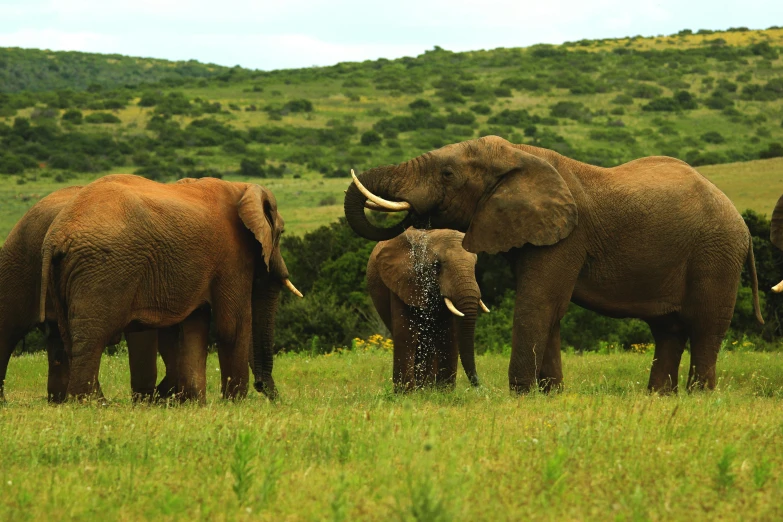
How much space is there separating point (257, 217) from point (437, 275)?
272cm

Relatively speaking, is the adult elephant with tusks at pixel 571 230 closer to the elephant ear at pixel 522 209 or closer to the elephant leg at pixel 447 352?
the elephant ear at pixel 522 209

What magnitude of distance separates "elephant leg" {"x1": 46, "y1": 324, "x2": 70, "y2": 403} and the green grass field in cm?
237

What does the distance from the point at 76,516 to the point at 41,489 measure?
0.54 meters

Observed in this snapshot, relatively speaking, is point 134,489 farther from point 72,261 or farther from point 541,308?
point 541,308

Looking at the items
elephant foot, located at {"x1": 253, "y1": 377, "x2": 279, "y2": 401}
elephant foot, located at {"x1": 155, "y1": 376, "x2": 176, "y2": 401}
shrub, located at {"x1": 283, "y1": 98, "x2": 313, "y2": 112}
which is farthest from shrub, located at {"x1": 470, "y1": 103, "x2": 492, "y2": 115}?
elephant foot, located at {"x1": 155, "y1": 376, "x2": 176, "y2": 401}

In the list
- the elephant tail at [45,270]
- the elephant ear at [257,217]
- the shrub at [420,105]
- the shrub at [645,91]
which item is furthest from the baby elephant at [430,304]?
the shrub at [645,91]

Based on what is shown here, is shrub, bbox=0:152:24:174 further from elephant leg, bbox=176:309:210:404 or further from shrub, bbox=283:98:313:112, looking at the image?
elephant leg, bbox=176:309:210:404

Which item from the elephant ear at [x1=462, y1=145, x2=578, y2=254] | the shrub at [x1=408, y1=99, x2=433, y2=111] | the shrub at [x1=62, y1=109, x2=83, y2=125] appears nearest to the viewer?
the elephant ear at [x1=462, y1=145, x2=578, y2=254]

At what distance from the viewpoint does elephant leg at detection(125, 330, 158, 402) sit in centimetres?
1307

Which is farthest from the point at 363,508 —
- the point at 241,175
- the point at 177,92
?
the point at 177,92

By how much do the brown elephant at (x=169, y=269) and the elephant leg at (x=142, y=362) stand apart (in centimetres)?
108

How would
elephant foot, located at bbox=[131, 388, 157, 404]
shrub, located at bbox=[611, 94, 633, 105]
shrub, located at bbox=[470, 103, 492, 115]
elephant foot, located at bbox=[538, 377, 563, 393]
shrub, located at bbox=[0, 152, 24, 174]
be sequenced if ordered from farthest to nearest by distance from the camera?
shrub, located at bbox=[611, 94, 633, 105] < shrub, located at bbox=[470, 103, 492, 115] < shrub, located at bbox=[0, 152, 24, 174] < elephant foot, located at bbox=[131, 388, 157, 404] < elephant foot, located at bbox=[538, 377, 563, 393]

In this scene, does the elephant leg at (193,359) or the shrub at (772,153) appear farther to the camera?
the shrub at (772,153)

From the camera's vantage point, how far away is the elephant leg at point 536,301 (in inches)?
443
